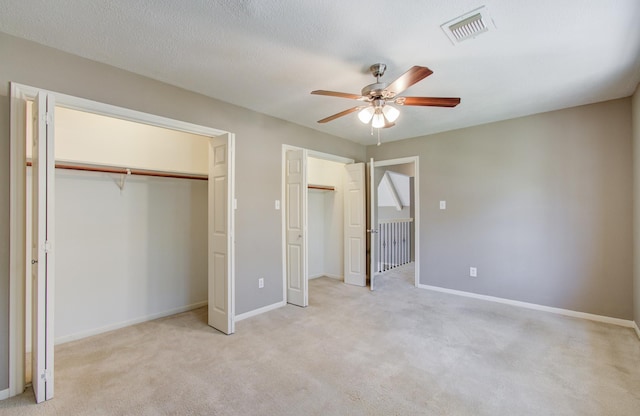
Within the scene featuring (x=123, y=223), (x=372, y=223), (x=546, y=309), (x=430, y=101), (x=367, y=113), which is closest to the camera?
(x=430, y=101)

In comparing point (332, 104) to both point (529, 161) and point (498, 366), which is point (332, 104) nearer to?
point (529, 161)

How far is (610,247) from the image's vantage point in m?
3.15

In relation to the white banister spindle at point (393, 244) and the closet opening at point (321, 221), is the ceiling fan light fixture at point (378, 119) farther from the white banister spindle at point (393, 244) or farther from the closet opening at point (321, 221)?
the white banister spindle at point (393, 244)

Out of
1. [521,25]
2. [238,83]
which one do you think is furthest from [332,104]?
[521,25]

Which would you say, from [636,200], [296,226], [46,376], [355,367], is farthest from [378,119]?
[46,376]

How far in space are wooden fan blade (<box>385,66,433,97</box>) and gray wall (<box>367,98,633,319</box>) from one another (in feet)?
7.96

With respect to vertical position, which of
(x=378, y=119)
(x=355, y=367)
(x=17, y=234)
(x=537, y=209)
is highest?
(x=378, y=119)

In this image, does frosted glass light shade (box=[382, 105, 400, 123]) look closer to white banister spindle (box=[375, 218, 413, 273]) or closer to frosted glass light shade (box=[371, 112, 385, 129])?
frosted glass light shade (box=[371, 112, 385, 129])

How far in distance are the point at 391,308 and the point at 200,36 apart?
3398mm

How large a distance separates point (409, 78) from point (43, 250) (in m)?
2.65

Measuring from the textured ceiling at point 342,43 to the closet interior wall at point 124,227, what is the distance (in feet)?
3.15

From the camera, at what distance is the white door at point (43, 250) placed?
1.84m

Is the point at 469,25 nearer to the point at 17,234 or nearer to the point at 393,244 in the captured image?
the point at 17,234

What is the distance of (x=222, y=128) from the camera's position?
3.20 metres
